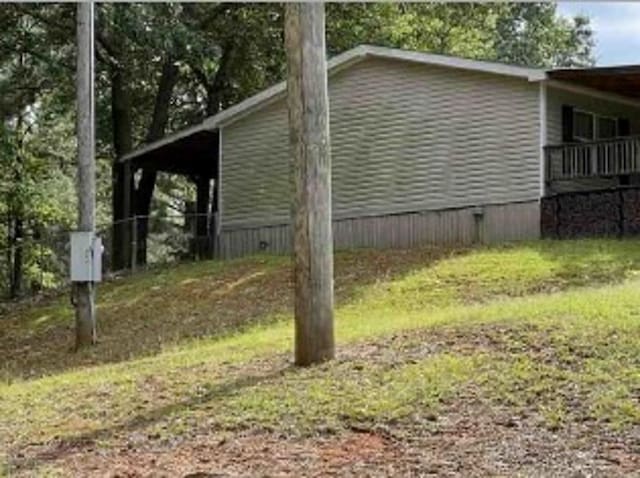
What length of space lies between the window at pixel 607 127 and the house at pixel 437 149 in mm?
32

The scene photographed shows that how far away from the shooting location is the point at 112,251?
1080 inches

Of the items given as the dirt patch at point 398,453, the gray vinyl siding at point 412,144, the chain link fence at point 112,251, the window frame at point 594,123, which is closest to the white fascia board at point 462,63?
the gray vinyl siding at point 412,144

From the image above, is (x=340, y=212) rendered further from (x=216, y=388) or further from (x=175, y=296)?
(x=216, y=388)

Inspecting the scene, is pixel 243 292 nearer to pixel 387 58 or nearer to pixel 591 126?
pixel 387 58

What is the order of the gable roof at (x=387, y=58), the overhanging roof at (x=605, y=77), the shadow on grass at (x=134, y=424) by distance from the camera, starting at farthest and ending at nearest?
the gable roof at (x=387, y=58)
the overhanging roof at (x=605, y=77)
the shadow on grass at (x=134, y=424)

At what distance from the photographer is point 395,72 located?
23.0 m

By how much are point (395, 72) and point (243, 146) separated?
4676 mm

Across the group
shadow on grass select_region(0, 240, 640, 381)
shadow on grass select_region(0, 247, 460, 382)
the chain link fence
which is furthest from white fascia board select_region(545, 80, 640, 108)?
the chain link fence

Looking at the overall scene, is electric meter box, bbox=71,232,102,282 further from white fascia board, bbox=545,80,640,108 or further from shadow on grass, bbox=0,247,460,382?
white fascia board, bbox=545,80,640,108

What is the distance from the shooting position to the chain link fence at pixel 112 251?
86.5ft

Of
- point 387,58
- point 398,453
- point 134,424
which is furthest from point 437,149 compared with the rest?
point 398,453

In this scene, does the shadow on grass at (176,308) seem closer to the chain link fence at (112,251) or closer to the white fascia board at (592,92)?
the chain link fence at (112,251)

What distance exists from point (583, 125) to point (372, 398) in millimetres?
15656

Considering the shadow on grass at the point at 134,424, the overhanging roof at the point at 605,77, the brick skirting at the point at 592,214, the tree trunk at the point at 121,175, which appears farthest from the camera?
the tree trunk at the point at 121,175
